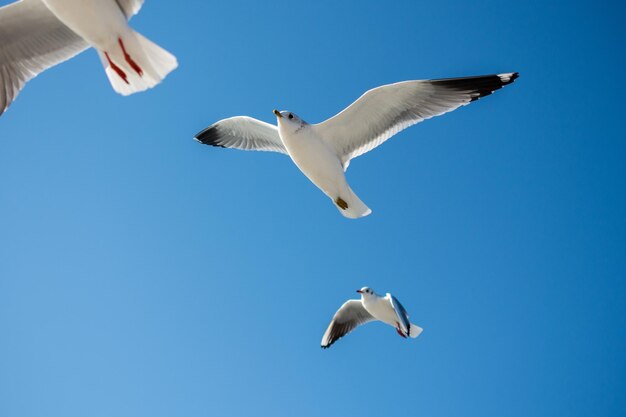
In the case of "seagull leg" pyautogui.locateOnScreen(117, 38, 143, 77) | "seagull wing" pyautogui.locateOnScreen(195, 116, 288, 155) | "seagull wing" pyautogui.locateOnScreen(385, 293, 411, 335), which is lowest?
"seagull wing" pyautogui.locateOnScreen(385, 293, 411, 335)

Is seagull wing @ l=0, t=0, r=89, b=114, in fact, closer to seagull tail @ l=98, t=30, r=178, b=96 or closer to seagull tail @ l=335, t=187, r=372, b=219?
seagull tail @ l=98, t=30, r=178, b=96

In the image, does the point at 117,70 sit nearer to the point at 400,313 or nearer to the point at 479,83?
the point at 479,83

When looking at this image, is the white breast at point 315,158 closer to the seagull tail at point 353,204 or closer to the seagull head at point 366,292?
the seagull tail at point 353,204

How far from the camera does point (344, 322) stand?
9.46 metres

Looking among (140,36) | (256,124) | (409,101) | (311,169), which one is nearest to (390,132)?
(409,101)

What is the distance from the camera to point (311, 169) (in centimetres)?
632

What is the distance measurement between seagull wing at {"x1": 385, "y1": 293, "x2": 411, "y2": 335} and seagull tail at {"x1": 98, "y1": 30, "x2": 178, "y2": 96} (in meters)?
4.10

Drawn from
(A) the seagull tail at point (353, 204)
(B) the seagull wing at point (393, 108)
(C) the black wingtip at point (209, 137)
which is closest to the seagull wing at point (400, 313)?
(A) the seagull tail at point (353, 204)

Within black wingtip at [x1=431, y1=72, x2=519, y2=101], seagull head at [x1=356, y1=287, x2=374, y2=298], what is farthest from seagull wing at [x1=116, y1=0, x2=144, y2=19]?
seagull head at [x1=356, y1=287, x2=374, y2=298]

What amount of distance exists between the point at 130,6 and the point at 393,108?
2509 mm

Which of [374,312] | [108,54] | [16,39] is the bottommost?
[374,312]

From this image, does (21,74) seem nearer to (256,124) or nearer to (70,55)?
(70,55)

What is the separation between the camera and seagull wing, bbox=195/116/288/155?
7.28 metres

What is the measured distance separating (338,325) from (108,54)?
555 cm
